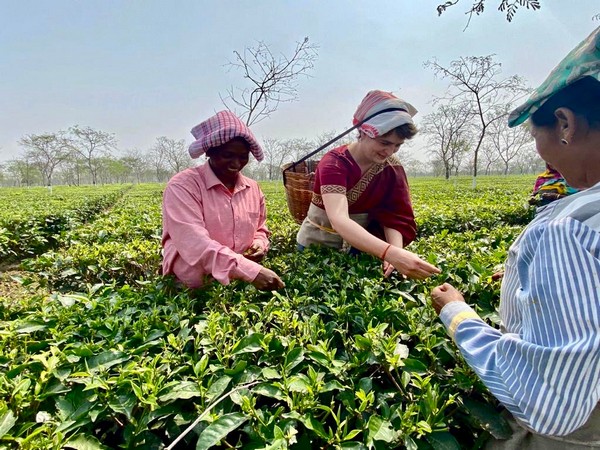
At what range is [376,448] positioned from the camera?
0.82 meters

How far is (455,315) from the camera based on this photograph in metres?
0.92

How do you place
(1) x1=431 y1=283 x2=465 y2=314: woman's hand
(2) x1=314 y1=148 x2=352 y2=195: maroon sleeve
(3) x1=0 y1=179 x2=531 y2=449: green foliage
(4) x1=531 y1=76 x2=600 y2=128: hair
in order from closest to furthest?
(4) x1=531 y1=76 x2=600 y2=128: hair
(3) x1=0 y1=179 x2=531 y2=449: green foliage
(1) x1=431 y1=283 x2=465 y2=314: woman's hand
(2) x1=314 y1=148 x2=352 y2=195: maroon sleeve

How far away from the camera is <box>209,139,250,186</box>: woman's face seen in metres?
1.86

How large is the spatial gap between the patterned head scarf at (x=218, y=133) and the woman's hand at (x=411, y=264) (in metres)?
0.95

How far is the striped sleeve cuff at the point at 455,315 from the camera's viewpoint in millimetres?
896

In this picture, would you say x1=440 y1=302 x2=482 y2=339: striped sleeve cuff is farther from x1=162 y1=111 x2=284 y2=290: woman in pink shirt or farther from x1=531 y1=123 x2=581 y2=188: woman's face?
x1=162 y1=111 x2=284 y2=290: woman in pink shirt

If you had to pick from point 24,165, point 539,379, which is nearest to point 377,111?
point 539,379

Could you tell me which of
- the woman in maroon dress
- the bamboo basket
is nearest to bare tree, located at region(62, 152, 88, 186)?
the bamboo basket

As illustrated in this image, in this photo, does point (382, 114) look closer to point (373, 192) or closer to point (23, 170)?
point (373, 192)

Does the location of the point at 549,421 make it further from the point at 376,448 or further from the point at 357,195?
the point at 357,195

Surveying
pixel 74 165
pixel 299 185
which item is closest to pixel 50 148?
pixel 74 165

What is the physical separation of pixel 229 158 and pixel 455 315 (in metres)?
1.39

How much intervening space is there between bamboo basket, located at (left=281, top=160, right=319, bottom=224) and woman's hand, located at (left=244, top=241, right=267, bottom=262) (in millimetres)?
566

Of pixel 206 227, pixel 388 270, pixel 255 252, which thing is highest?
pixel 206 227
